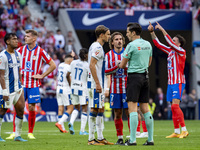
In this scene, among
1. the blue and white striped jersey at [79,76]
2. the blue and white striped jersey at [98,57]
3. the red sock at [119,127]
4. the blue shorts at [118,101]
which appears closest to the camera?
the blue and white striped jersey at [98,57]

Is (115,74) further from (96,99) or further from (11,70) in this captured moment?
(11,70)

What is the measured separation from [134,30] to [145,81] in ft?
3.28

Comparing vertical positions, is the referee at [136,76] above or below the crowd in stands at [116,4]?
below

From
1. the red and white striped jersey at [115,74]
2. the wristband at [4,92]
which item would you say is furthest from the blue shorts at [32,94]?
the red and white striped jersey at [115,74]

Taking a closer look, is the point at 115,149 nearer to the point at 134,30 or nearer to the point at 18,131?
the point at 134,30

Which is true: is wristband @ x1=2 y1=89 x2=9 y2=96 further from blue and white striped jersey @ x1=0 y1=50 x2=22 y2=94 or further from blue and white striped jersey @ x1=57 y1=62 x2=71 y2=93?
blue and white striped jersey @ x1=57 y1=62 x2=71 y2=93

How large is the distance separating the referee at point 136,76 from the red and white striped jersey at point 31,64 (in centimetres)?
341

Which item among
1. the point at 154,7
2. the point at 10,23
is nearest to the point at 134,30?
the point at 10,23

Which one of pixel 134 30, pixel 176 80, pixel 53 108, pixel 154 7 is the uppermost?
pixel 154 7

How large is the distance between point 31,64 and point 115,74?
2.55 meters

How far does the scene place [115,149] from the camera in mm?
8695

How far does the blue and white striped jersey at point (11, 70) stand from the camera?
35.0ft

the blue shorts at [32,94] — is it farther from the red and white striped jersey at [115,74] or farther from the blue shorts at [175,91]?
the blue shorts at [175,91]

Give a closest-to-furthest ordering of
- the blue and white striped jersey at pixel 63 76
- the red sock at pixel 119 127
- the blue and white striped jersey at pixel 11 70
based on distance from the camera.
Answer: the red sock at pixel 119 127, the blue and white striped jersey at pixel 11 70, the blue and white striped jersey at pixel 63 76
